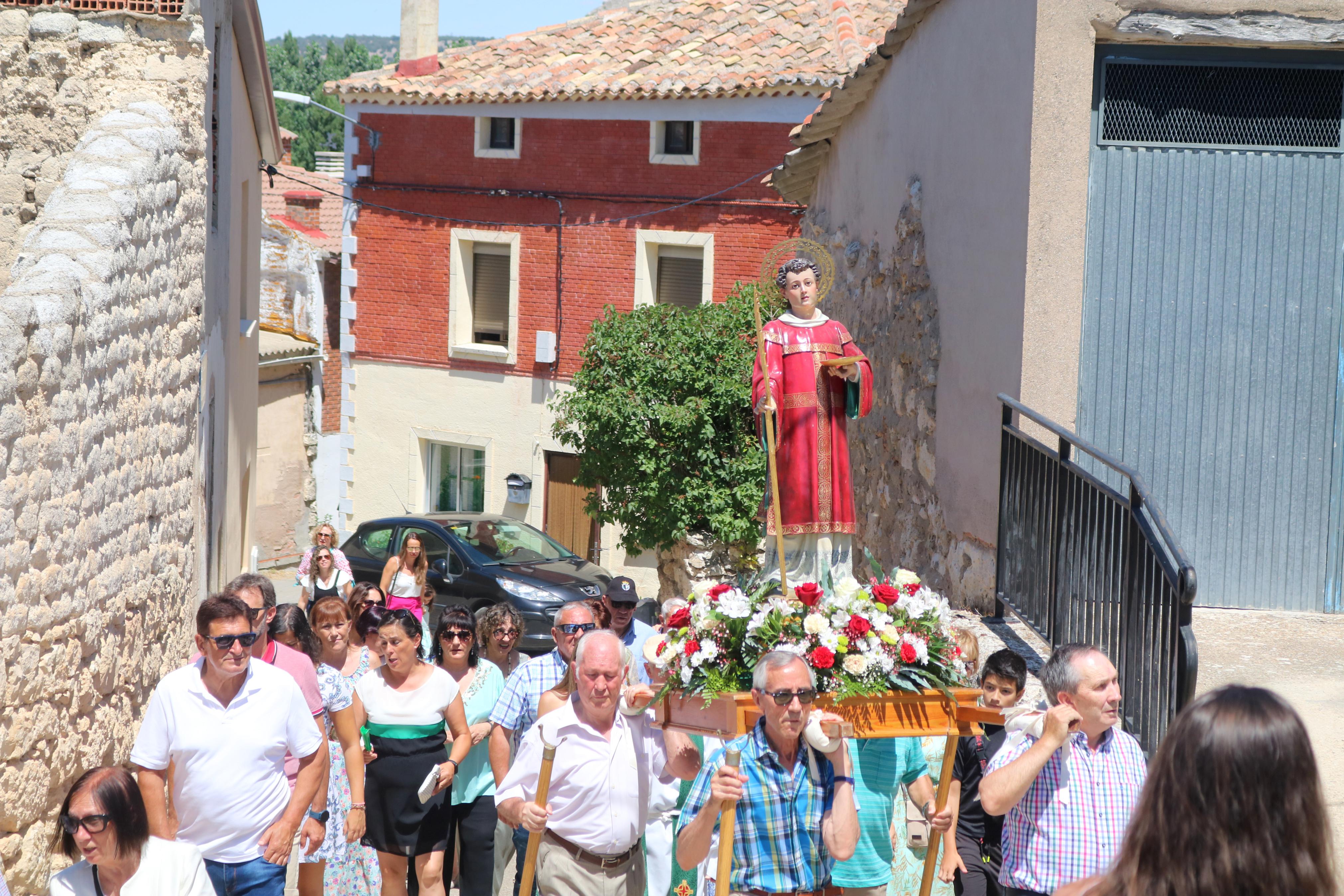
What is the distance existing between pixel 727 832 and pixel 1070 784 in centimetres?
106

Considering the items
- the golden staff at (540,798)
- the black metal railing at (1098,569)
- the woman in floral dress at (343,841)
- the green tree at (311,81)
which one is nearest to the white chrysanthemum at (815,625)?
the golden staff at (540,798)

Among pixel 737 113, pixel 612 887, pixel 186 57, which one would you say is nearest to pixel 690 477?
pixel 737 113

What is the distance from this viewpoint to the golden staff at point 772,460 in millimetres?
6262

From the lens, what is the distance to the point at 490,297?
942 inches

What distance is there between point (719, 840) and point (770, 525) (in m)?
2.64

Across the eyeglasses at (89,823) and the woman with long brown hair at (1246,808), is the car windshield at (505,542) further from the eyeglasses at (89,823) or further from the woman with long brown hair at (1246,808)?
the woman with long brown hair at (1246,808)

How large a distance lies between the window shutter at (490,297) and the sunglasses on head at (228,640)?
19.0 m

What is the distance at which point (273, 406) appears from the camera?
24281mm

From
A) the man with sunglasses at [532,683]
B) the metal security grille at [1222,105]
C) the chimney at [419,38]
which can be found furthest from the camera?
the chimney at [419,38]

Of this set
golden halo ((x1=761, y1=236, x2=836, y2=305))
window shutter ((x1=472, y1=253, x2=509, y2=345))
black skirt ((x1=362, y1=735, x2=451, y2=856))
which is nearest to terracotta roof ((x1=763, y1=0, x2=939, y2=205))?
golden halo ((x1=761, y1=236, x2=836, y2=305))

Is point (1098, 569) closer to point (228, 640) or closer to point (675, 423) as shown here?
point (228, 640)

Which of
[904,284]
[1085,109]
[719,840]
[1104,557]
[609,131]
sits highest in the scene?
[609,131]

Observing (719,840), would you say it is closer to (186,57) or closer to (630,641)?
(630,641)

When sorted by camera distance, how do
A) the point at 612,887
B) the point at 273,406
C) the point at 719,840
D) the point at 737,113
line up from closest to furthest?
the point at 719,840 → the point at 612,887 → the point at 737,113 → the point at 273,406
